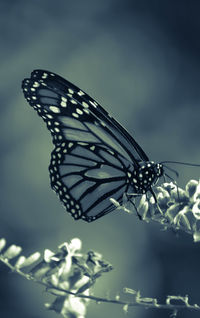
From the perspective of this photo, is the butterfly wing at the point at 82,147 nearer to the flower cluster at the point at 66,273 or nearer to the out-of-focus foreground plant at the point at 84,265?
the out-of-focus foreground plant at the point at 84,265

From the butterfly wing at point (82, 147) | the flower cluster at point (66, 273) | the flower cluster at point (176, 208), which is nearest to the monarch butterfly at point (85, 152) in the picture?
the butterfly wing at point (82, 147)

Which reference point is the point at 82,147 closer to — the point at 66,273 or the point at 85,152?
the point at 85,152

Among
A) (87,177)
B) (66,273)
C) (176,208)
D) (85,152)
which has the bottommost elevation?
(66,273)

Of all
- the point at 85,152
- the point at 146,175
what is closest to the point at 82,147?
the point at 85,152

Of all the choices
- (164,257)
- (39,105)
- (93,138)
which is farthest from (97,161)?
(164,257)

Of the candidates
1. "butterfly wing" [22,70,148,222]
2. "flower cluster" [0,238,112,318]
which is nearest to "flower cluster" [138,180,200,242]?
"flower cluster" [0,238,112,318]

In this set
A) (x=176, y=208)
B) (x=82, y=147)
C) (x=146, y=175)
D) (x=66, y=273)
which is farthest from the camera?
(x=82, y=147)

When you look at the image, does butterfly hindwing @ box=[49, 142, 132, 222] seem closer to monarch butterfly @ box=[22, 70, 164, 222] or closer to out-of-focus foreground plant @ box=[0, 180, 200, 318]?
monarch butterfly @ box=[22, 70, 164, 222]
